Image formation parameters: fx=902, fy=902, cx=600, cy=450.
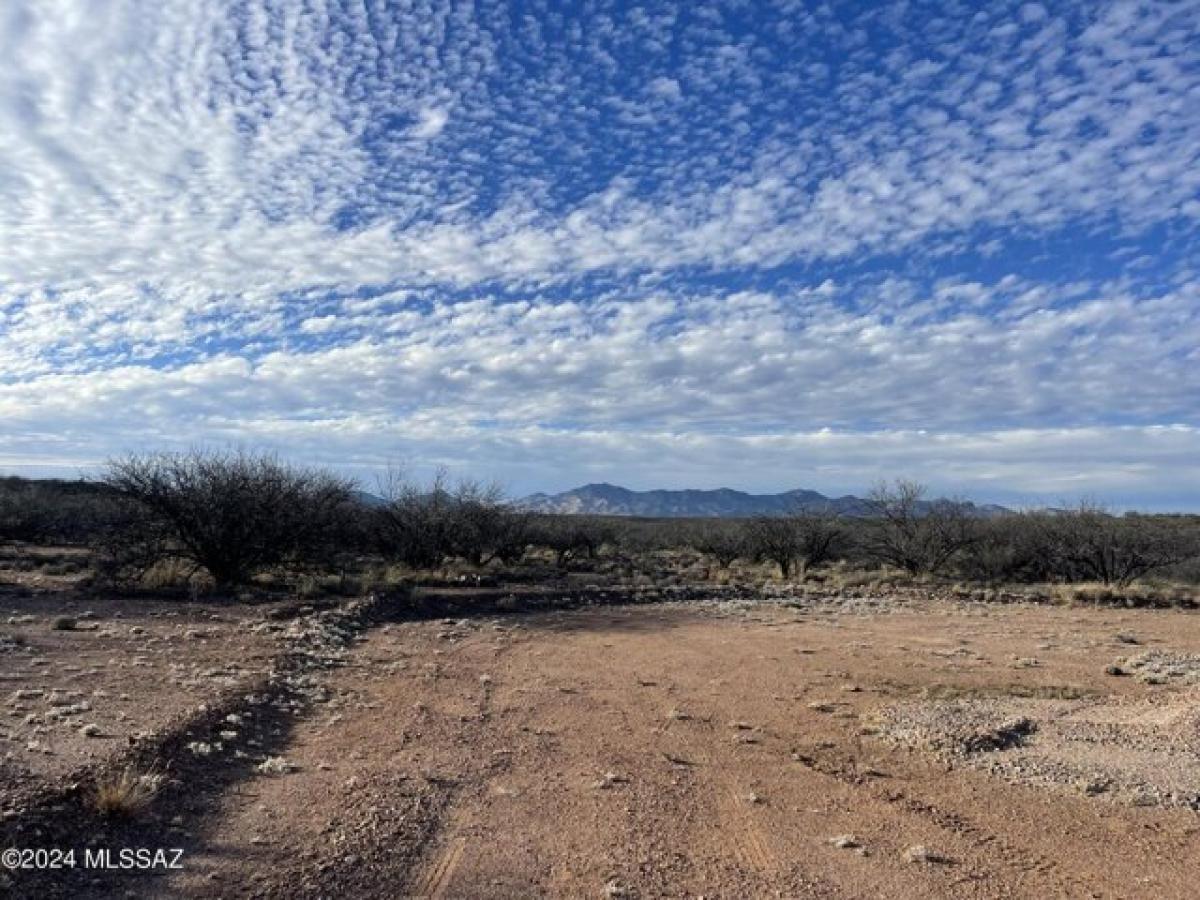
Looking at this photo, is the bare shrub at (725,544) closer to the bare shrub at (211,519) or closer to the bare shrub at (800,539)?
the bare shrub at (800,539)

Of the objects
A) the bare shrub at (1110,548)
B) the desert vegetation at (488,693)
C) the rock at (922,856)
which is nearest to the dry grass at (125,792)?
the desert vegetation at (488,693)

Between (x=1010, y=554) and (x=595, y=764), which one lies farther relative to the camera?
(x=1010, y=554)

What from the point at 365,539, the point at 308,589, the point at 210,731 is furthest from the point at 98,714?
the point at 365,539

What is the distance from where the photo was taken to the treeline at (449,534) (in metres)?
22.4

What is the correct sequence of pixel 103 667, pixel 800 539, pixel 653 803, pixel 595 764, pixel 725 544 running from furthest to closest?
pixel 725 544
pixel 800 539
pixel 103 667
pixel 595 764
pixel 653 803

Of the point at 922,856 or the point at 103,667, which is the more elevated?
the point at 103,667

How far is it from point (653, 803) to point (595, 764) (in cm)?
119

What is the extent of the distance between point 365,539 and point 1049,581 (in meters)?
25.2

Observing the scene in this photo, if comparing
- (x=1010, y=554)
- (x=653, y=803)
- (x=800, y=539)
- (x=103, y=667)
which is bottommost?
(x=653, y=803)

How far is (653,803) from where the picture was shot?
279 inches

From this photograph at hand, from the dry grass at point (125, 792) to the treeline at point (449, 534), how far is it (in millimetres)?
15989

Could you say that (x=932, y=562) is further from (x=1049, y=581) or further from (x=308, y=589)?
(x=308, y=589)

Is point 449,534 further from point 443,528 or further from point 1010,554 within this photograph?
point 1010,554

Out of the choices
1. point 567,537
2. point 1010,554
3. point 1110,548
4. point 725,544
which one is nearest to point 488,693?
point 1110,548
